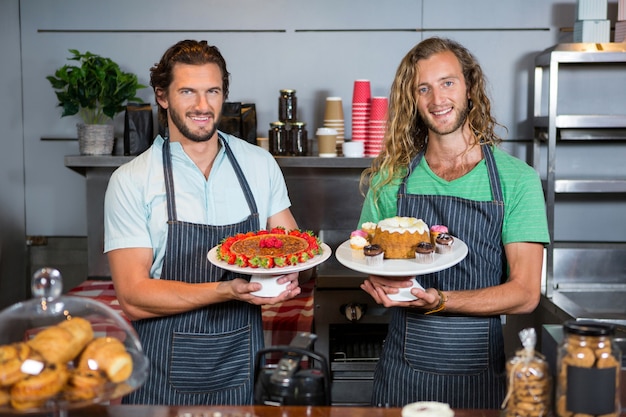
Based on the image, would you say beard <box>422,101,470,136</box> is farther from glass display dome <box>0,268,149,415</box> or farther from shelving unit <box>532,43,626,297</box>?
shelving unit <box>532,43,626,297</box>

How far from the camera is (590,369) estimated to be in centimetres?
131

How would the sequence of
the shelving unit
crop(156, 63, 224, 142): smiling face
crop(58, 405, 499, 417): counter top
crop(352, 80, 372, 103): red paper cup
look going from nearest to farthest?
crop(58, 405, 499, 417): counter top < crop(156, 63, 224, 142): smiling face < the shelving unit < crop(352, 80, 372, 103): red paper cup

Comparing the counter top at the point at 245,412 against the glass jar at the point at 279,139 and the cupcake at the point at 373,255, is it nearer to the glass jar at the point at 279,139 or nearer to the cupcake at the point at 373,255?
the cupcake at the point at 373,255

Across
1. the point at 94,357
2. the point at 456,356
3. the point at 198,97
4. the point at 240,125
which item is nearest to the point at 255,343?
the point at 456,356

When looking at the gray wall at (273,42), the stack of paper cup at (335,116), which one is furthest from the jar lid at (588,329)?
the gray wall at (273,42)

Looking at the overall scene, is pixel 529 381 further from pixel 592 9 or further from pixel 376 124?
pixel 592 9

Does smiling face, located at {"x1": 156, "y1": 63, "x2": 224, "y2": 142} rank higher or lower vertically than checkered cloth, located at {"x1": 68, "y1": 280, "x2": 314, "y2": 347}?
higher

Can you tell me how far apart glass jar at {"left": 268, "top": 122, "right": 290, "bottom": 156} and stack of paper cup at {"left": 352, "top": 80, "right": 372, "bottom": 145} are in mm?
327

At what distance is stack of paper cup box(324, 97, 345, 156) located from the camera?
3.64 metres

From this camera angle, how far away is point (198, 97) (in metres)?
2.12

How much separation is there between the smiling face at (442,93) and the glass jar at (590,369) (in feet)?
2.96

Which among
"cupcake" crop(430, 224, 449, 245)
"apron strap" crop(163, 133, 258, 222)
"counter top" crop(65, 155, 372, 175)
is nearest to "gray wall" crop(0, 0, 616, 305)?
"counter top" crop(65, 155, 372, 175)

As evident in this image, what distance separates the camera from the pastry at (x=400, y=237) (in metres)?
2.03

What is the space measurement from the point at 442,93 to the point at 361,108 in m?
1.49
